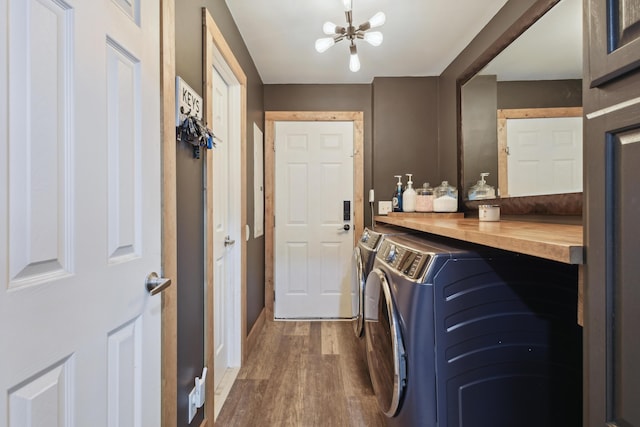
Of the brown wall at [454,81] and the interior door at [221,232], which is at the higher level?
the brown wall at [454,81]

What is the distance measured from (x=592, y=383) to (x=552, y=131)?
1.39 meters

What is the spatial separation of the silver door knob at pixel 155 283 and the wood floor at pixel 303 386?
3.60 ft

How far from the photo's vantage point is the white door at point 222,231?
191 centimetres

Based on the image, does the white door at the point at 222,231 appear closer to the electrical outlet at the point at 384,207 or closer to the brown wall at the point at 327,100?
the brown wall at the point at 327,100

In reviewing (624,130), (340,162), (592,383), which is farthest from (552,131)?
(340,162)

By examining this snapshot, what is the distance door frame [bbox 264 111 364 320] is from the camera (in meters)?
3.03

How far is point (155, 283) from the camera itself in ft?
3.03

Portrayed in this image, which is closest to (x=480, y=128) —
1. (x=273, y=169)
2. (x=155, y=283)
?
(x=273, y=169)

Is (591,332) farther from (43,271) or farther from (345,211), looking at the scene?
(345,211)

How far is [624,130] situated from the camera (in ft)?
1.64

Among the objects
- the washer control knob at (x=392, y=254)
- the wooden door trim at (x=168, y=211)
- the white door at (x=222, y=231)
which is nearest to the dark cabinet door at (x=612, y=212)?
the washer control knob at (x=392, y=254)

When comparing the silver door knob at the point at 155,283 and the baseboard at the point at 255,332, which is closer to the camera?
the silver door knob at the point at 155,283

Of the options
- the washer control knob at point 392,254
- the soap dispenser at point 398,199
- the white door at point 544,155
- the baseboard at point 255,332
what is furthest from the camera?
the soap dispenser at point 398,199

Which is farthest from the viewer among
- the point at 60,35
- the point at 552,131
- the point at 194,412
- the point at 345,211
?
the point at 345,211
